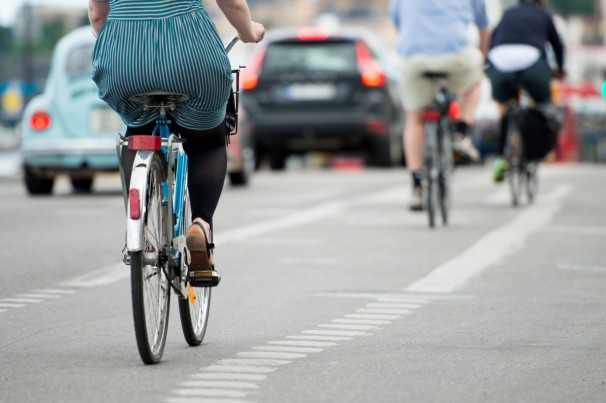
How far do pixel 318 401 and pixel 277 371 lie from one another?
0.62 m

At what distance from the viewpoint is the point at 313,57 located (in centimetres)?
2194

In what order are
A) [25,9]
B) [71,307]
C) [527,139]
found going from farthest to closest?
[25,9] < [527,139] < [71,307]

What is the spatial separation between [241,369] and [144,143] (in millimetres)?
839

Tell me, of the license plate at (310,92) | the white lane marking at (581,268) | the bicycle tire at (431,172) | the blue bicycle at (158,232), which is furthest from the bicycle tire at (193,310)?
the license plate at (310,92)

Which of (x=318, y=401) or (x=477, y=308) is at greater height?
(x=318, y=401)

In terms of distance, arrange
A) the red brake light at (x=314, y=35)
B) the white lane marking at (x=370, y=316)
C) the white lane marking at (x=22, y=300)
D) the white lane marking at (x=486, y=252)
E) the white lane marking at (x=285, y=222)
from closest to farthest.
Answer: the white lane marking at (x=370, y=316) → the white lane marking at (x=22, y=300) → the white lane marking at (x=486, y=252) → the white lane marking at (x=285, y=222) → the red brake light at (x=314, y=35)

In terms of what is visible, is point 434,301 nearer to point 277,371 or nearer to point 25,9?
point 277,371

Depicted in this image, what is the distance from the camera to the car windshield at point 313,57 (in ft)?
71.8

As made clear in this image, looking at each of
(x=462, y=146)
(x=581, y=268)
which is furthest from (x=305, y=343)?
(x=462, y=146)

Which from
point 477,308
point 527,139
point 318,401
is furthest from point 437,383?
point 527,139

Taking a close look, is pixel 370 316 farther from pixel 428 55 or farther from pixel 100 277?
pixel 428 55

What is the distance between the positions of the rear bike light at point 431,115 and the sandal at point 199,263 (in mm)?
6464

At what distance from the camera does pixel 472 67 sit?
13125mm

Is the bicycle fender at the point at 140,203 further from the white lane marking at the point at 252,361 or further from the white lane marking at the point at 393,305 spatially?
the white lane marking at the point at 393,305
